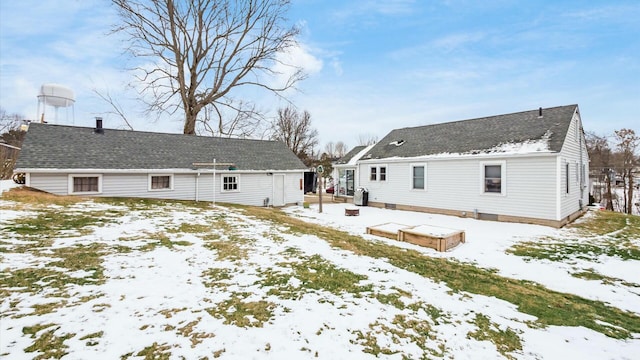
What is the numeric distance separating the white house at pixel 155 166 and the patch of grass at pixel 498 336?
13044 mm

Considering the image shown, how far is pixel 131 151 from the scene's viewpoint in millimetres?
14258

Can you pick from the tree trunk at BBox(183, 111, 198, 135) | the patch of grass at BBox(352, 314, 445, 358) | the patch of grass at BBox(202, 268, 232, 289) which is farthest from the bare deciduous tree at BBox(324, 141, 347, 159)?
the patch of grass at BBox(352, 314, 445, 358)

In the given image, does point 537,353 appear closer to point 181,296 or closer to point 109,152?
point 181,296

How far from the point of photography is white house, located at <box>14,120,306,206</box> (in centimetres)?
1202

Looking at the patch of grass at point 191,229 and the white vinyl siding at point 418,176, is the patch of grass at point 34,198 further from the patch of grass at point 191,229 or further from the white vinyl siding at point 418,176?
the white vinyl siding at point 418,176

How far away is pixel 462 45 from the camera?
15.4 metres

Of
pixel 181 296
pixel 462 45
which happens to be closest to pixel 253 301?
pixel 181 296

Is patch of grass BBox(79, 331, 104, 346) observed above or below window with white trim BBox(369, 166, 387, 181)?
below

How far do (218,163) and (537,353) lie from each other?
49.1 feet

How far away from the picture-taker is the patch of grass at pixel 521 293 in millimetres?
4004

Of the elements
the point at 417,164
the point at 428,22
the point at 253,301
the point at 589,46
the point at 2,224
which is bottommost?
the point at 253,301

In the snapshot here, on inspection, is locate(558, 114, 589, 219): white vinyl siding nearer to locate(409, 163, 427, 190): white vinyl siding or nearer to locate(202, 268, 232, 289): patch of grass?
locate(409, 163, 427, 190): white vinyl siding

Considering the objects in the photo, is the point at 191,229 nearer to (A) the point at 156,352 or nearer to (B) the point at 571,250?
(A) the point at 156,352

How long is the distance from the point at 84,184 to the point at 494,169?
741 inches
